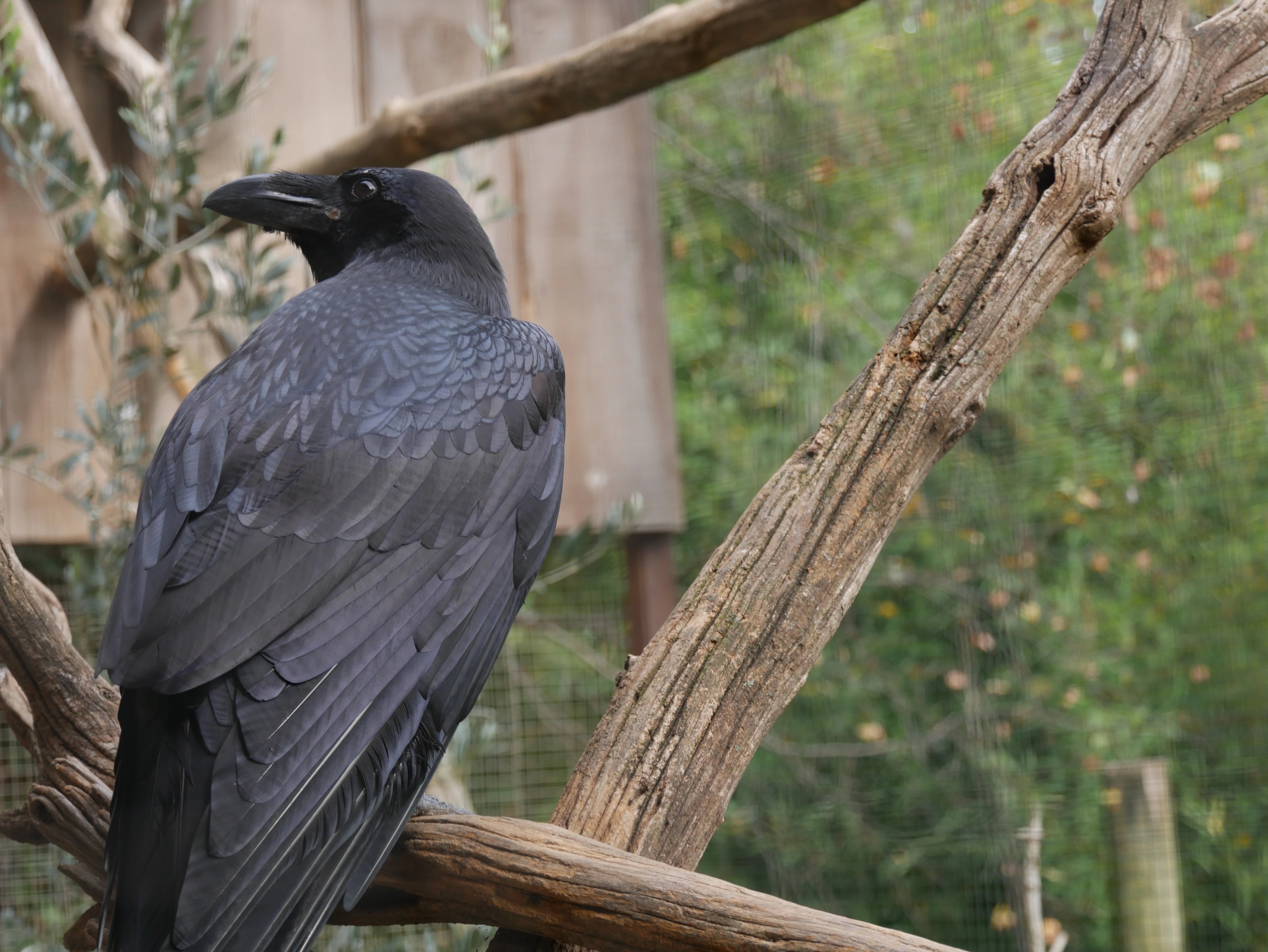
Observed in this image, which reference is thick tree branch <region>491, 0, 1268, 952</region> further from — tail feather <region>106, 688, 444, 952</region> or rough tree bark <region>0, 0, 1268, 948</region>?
tail feather <region>106, 688, 444, 952</region>

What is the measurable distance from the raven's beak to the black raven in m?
0.16

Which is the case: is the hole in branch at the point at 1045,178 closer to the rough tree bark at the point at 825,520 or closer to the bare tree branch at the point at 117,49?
the rough tree bark at the point at 825,520

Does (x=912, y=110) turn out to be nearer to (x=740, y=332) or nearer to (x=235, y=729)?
(x=740, y=332)

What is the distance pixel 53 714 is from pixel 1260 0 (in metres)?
1.56

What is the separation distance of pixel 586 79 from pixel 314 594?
3.31 ft

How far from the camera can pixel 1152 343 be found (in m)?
3.40

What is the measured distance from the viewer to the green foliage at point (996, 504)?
307 centimetres

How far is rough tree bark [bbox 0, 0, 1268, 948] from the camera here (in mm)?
1167

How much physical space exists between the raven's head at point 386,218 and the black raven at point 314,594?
0.08 m

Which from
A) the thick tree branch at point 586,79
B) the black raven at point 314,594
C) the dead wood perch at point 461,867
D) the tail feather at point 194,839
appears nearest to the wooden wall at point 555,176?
the thick tree branch at point 586,79

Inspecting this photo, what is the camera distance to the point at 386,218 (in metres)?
1.62

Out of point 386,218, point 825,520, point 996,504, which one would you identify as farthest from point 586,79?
point 996,504

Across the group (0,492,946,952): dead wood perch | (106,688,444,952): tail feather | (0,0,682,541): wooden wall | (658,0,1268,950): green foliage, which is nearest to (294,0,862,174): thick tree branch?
(0,0,682,541): wooden wall

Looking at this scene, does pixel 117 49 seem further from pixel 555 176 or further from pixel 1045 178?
pixel 1045 178
